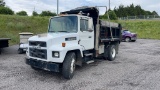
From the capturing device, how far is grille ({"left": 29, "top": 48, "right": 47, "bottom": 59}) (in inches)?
232

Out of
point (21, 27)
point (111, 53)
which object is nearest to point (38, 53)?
point (111, 53)

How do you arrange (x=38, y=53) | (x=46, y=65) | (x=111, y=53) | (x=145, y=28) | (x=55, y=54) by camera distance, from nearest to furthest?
(x=55, y=54) → (x=46, y=65) → (x=38, y=53) → (x=111, y=53) → (x=145, y=28)

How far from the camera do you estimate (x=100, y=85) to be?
5.71 meters

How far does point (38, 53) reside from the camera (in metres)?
6.12

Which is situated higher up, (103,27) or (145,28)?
(145,28)

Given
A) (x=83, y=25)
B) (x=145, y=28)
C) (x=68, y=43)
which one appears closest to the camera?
(x=68, y=43)

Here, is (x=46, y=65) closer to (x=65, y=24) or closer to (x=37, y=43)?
(x=37, y=43)

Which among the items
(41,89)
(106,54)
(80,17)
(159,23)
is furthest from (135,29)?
(41,89)

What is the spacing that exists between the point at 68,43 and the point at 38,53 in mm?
1108

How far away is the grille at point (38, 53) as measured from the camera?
5.90 meters

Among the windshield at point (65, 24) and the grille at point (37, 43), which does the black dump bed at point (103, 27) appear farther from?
the grille at point (37, 43)

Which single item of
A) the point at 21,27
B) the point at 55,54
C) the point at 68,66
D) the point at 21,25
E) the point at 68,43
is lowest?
the point at 68,66

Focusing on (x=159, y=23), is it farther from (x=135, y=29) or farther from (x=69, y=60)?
(x=69, y=60)

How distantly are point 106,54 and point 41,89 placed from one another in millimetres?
5260
